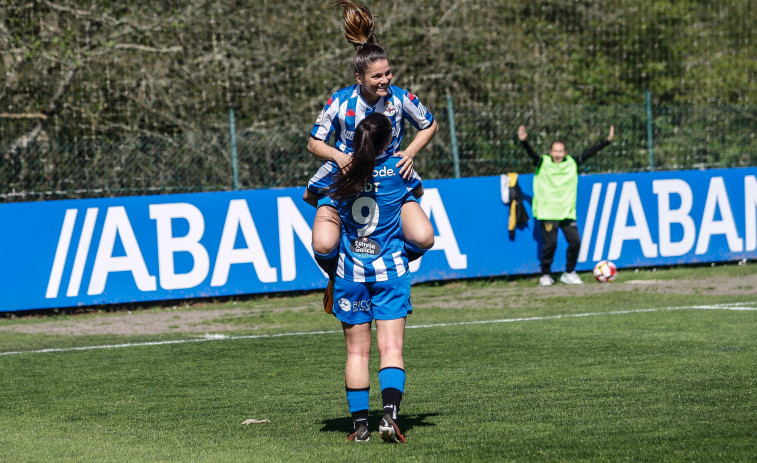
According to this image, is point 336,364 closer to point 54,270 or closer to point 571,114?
point 54,270

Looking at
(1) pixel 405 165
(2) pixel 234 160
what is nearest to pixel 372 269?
(1) pixel 405 165

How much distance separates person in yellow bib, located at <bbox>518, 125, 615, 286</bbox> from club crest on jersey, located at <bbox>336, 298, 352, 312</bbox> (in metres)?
9.15

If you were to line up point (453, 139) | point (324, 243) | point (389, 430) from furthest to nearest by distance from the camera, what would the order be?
point (453, 139) < point (324, 243) < point (389, 430)

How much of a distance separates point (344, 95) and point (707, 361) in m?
3.59

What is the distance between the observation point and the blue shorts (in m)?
5.62

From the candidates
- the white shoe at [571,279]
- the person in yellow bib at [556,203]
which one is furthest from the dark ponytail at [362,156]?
the white shoe at [571,279]

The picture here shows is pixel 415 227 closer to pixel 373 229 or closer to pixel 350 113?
pixel 373 229

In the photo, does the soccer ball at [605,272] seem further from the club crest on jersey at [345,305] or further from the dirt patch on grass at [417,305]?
the club crest on jersey at [345,305]

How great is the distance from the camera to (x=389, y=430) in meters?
5.41

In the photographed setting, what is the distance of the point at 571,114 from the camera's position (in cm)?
1652

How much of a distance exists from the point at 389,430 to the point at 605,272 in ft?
31.5

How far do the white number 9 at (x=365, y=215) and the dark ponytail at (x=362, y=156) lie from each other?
0.05 m

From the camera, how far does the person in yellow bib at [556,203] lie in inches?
572

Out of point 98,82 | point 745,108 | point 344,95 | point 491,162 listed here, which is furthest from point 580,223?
point 344,95
